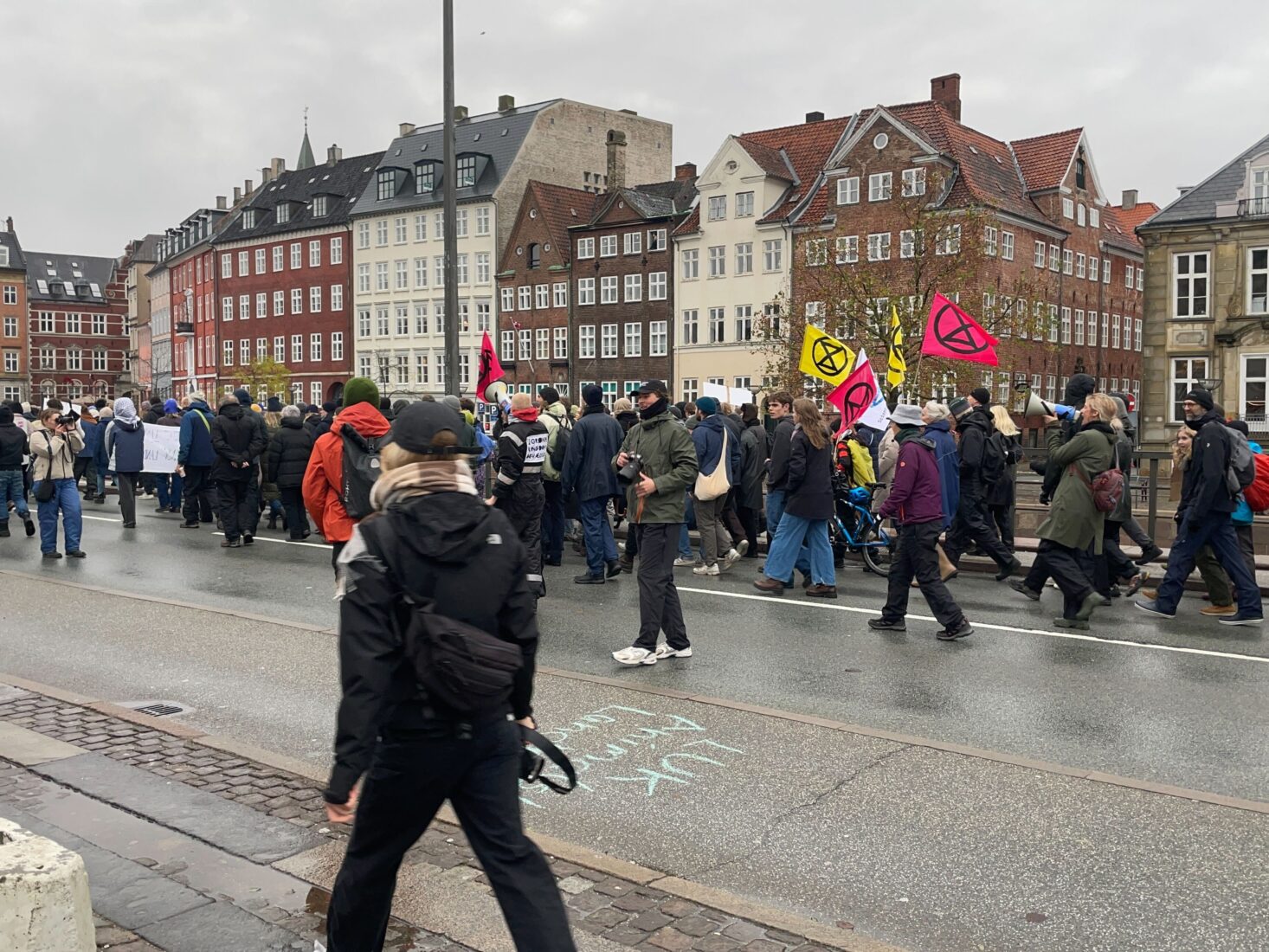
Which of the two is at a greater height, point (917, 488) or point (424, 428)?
point (424, 428)

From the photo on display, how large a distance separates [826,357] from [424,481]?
1358 centimetres

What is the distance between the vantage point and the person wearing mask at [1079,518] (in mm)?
9906

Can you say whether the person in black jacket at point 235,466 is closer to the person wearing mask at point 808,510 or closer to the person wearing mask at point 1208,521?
the person wearing mask at point 808,510

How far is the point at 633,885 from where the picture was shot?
446 cm

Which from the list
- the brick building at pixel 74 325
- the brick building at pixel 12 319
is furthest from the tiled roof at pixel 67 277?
the brick building at pixel 12 319

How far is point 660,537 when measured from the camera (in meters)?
8.43

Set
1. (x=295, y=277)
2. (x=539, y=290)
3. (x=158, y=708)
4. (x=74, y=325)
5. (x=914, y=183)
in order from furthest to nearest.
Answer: (x=74, y=325) → (x=295, y=277) → (x=539, y=290) → (x=914, y=183) → (x=158, y=708)

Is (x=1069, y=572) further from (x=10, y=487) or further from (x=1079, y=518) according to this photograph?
(x=10, y=487)

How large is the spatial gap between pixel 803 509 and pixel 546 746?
8.06m

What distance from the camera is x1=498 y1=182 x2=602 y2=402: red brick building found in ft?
212

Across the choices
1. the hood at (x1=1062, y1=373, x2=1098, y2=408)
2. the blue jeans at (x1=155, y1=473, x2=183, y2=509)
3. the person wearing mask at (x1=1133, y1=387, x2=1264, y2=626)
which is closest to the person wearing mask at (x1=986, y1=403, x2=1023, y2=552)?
the hood at (x1=1062, y1=373, x2=1098, y2=408)

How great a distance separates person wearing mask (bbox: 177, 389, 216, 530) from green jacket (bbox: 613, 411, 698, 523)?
965cm

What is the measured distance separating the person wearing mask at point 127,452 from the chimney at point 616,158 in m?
56.6

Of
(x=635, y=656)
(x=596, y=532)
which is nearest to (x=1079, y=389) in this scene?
(x=596, y=532)
